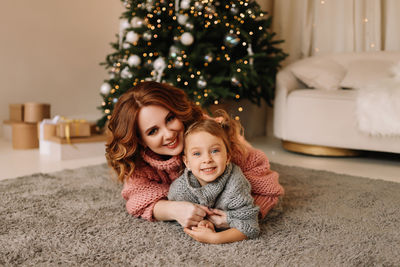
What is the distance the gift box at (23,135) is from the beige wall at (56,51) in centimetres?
43

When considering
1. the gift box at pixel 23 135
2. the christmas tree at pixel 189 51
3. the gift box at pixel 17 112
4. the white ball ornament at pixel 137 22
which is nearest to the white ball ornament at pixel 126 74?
the christmas tree at pixel 189 51

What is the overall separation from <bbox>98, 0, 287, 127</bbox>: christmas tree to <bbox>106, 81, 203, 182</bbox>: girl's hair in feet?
3.66

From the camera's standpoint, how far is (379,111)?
7.03 ft

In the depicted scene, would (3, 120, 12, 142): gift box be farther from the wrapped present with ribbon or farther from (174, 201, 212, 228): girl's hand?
(174, 201, 212, 228): girl's hand

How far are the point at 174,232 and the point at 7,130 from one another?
215cm

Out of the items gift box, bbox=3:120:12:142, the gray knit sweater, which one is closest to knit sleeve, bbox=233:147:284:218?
the gray knit sweater

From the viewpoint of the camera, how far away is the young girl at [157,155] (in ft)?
4.03

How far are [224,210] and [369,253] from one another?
0.40m

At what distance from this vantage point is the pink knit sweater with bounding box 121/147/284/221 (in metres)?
1.28

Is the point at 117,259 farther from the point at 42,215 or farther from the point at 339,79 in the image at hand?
the point at 339,79

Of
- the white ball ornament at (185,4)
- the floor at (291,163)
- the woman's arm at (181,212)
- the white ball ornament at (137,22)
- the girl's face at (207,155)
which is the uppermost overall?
the white ball ornament at (185,4)

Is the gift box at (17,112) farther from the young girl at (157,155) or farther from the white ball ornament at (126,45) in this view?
the young girl at (157,155)

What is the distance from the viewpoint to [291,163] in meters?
2.33

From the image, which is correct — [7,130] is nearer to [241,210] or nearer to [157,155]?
[157,155]
